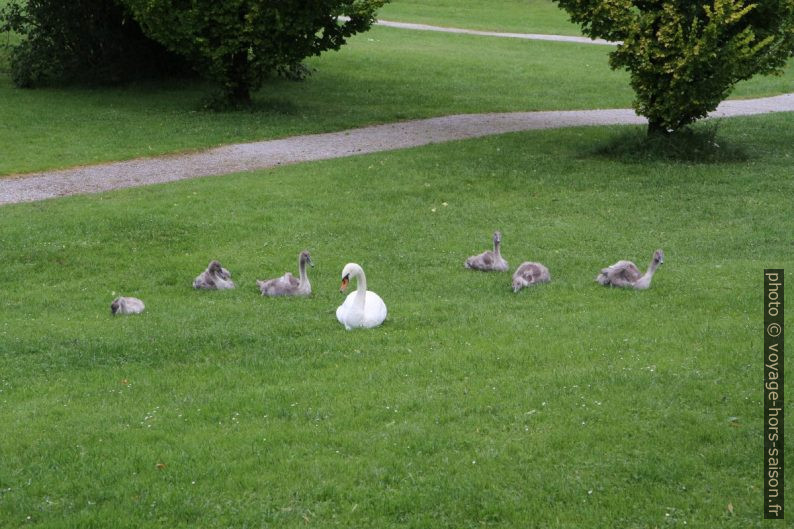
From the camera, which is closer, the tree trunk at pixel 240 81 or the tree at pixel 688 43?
the tree at pixel 688 43

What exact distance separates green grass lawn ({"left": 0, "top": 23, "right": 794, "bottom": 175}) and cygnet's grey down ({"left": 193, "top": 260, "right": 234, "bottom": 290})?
29.2ft

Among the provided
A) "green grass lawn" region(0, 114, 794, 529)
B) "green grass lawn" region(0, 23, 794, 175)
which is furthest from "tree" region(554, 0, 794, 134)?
"green grass lawn" region(0, 23, 794, 175)

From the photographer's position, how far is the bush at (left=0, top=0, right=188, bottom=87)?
30.0 metres

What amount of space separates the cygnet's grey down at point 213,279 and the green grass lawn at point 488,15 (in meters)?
36.0

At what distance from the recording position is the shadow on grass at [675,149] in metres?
21.3

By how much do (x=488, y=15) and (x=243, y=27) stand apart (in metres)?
28.8

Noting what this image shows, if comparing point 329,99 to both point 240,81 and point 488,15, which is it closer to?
point 240,81

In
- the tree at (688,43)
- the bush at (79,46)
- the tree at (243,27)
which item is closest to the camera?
the tree at (688,43)

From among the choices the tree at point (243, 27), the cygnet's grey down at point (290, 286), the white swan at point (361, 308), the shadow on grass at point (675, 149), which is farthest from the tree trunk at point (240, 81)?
the white swan at point (361, 308)

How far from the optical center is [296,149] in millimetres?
22984

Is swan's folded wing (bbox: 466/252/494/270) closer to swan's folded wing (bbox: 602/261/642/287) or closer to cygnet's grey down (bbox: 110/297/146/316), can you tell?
swan's folded wing (bbox: 602/261/642/287)

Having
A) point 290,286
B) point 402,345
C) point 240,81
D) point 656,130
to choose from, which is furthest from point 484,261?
point 240,81

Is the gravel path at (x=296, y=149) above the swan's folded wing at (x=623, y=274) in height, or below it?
below

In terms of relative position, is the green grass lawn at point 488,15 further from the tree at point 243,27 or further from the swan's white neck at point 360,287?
the swan's white neck at point 360,287
